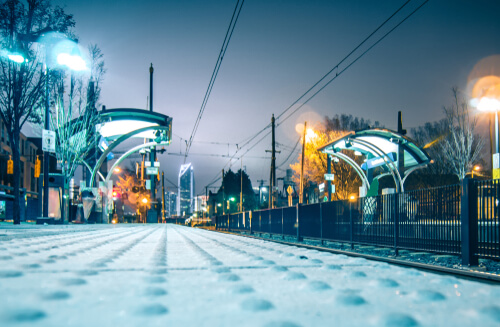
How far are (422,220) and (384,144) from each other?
63.8 feet

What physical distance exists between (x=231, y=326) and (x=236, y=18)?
11756 mm

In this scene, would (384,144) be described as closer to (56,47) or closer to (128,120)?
(128,120)

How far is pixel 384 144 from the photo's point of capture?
85.9 feet

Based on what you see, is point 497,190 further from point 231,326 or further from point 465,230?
point 231,326

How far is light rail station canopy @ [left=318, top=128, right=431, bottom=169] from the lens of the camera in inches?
916

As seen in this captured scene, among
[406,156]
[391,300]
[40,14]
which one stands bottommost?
[391,300]

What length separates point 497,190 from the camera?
6145mm

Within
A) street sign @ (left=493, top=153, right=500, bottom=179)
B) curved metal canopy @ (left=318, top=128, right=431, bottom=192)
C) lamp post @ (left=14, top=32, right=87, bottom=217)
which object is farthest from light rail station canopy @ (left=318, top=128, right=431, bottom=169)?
lamp post @ (left=14, top=32, right=87, bottom=217)

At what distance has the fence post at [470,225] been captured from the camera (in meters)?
6.39

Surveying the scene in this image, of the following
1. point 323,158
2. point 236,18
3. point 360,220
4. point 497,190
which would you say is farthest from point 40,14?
point 323,158

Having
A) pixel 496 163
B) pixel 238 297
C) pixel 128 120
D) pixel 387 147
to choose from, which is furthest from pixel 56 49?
pixel 387 147

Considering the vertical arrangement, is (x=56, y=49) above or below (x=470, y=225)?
above

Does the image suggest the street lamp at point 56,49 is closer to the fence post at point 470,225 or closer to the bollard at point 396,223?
the bollard at point 396,223

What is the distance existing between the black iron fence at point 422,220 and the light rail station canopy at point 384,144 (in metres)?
11.8
